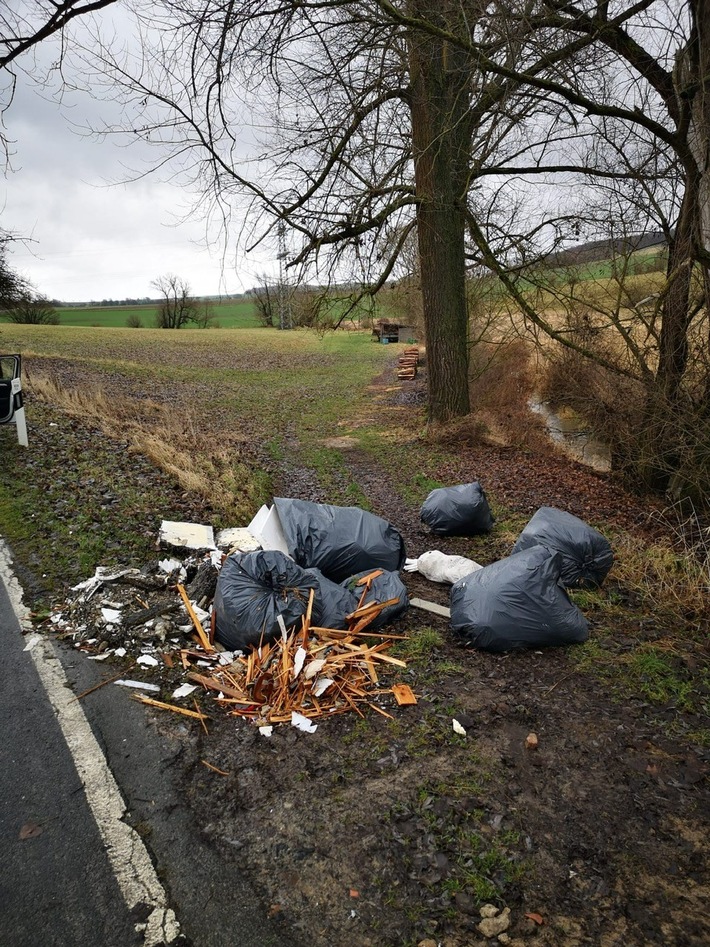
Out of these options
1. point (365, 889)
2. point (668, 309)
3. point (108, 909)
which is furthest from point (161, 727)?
point (668, 309)

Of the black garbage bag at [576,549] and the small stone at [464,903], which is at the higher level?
the black garbage bag at [576,549]

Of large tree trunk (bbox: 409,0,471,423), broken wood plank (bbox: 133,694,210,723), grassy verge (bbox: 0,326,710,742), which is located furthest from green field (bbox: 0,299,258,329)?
broken wood plank (bbox: 133,694,210,723)

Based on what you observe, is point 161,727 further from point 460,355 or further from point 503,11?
point 460,355

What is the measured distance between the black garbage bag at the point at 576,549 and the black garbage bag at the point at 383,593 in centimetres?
134

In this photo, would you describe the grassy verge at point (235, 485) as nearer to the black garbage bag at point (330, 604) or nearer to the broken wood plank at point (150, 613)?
the black garbage bag at point (330, 604)

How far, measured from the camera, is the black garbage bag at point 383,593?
439cm

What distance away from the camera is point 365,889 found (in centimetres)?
242

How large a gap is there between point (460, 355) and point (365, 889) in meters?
9.75

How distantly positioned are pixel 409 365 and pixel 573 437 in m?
11.4

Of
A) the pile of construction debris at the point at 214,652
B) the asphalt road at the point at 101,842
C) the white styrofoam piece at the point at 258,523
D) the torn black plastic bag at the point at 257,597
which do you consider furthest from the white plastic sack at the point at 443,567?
the asphalt road at the point at 101,842

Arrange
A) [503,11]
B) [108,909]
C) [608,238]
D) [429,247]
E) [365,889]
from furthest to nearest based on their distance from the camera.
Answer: [429,247] < [608,238] < [503,11] < [365,889] < [108,909]

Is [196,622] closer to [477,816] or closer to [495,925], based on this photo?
[477,816]

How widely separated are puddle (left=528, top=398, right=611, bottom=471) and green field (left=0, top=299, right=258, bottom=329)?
47.4 m

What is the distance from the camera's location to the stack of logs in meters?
22.6
